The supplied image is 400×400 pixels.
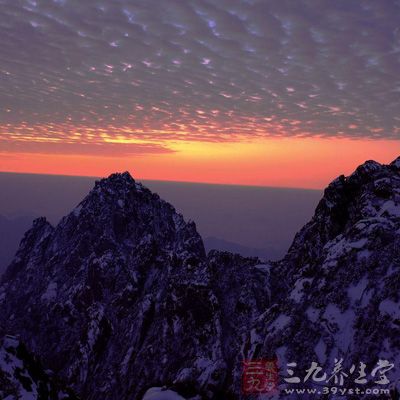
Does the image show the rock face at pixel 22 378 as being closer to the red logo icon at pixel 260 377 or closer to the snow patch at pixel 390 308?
the red logo icon at pixel 260 377

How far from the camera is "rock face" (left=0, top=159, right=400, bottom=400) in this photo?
29969 millimetres

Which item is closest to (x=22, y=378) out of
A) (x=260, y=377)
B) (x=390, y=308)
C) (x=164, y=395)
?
(x=164, y=395)

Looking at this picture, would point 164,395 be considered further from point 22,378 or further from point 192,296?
point 192,296

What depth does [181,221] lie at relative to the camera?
360ft

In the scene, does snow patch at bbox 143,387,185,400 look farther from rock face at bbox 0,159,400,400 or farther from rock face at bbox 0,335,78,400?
rock face at bbox 0,335,78,400

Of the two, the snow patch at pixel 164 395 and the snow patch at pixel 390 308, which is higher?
the snow patch at pixel 390 308

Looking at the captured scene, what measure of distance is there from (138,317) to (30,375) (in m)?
38.9

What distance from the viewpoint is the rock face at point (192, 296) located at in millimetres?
29969

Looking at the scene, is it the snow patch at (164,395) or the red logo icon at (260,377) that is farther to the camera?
the snow patch at (164,395)

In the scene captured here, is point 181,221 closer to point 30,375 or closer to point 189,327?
point 189,327

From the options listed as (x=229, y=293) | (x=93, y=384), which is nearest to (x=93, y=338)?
(x=93, y=384)

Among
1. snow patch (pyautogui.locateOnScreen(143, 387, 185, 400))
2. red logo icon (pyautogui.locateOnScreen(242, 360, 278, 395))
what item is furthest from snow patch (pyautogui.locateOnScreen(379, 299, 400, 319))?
snow patch (pyautogui.locateOnScreen(143, 387, 185, 400))

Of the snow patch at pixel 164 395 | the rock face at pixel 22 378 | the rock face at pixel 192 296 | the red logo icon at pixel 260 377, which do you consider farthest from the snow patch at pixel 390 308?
the rock face at pixel 22 378

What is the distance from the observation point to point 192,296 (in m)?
59.4
